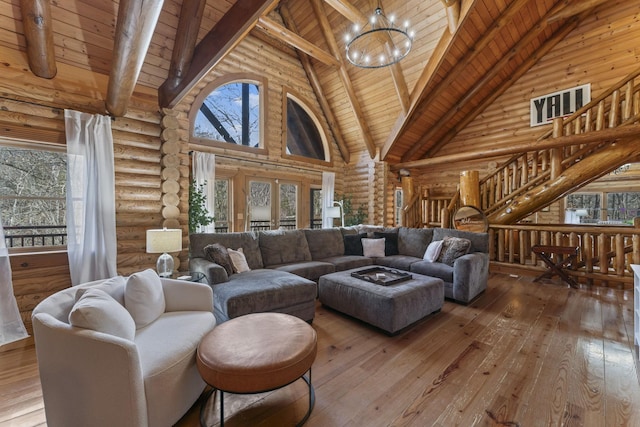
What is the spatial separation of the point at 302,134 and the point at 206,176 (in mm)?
2746

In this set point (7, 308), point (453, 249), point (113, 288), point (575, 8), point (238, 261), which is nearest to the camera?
point (113, 288)

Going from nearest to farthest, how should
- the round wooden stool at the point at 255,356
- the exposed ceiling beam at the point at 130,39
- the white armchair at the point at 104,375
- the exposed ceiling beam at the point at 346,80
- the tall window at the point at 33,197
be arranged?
the white armchair at the point at 104,375 → the round wooden stool at the point at 255,356 → the exposed ceiling beam at the point at 130,39 → the tall window at the point at 33,197 → the exposed ceiling beam at the point at 346,80

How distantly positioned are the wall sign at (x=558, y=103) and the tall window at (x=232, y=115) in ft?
21.3

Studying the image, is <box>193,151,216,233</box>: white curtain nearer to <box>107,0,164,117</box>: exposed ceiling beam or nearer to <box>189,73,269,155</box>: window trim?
<box>189,73,269,155</box>: window trim

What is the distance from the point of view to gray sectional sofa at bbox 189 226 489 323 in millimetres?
2572

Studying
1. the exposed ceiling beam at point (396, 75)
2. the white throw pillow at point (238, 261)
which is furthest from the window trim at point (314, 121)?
the white throw pillow at point (238, 261)

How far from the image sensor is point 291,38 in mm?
4727

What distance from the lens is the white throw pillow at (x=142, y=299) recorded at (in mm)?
1776

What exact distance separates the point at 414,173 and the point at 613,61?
463cm

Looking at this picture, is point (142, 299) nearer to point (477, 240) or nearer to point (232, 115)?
point (477, 240)

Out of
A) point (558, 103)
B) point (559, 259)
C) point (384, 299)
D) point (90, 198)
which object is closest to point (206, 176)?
point (90, 198)

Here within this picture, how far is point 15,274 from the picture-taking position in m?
2.71

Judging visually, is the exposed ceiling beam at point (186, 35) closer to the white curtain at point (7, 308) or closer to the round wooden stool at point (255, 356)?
the white curtain at point (7, 308)

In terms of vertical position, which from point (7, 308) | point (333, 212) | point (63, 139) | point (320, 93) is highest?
point (320, 93)
